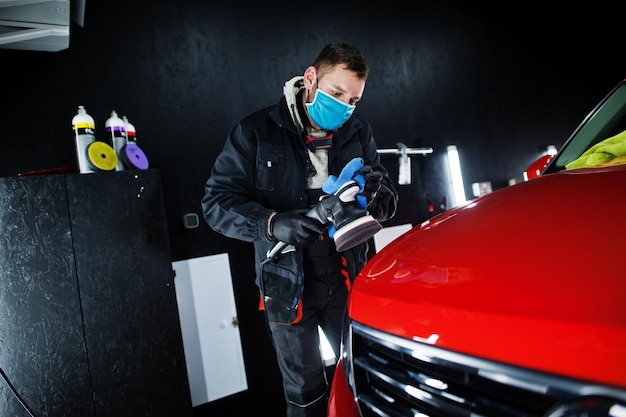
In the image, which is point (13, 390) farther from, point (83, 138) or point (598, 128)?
point (598, 128)

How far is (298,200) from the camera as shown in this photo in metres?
1.59

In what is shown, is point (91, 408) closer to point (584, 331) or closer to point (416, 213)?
point (584, 331)

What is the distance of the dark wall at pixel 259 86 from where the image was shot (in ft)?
6.56

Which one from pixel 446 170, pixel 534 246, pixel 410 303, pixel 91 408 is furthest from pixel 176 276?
pixel 446 170

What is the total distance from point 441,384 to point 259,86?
7.80ft

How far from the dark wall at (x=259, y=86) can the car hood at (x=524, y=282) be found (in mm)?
1792

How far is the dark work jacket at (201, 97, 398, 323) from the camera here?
1440mm

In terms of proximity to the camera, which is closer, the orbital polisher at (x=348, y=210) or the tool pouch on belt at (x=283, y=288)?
the orbital polisher at (x=348, y=210)

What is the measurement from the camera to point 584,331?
41cm

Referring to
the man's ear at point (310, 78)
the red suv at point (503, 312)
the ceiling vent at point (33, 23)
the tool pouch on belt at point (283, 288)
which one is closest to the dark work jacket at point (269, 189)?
the tool pouch on belt at point (283, 288)

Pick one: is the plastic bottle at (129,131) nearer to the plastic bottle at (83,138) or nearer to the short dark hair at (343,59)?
the plastic bottle at (83,138)

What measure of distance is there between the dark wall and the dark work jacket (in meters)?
0.85

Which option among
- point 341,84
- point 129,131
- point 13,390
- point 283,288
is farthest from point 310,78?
point 13,390

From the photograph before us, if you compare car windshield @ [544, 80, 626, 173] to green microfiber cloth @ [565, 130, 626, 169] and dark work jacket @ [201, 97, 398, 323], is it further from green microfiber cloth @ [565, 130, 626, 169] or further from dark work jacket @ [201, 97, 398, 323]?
dark work jacket @ [201, 97, 398, 323]
